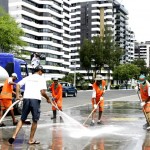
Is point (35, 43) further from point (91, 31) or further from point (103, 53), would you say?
point (91, 31)

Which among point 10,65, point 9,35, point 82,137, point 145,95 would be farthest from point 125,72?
point 82,137

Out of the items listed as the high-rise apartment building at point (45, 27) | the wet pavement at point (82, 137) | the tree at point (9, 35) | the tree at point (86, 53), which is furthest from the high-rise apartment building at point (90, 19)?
the wet pavement at point (82, 137)

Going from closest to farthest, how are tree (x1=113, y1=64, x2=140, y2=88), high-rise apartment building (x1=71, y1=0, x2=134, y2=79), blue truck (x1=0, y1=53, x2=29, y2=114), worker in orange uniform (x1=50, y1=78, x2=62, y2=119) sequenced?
worker in orange uniform (x1=50, y1=78, x2=62, y2=119)
blue truck (x1=0, y1=53, x2=29, y2=114)
tree (x1=113, y1=64, x2=140, y2=88)
high-rise apartment building (x1=71, y1=0, x2=134, y2=79)

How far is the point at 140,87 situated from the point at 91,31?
13744 centimetres

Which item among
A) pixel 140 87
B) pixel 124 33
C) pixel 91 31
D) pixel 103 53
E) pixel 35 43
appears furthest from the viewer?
pixel 124 33

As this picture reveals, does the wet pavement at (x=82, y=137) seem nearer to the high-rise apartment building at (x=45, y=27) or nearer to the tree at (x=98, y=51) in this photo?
the tree at (x=98, y=51)

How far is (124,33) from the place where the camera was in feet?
550

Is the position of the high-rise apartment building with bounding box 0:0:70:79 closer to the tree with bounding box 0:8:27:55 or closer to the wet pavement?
the tree with bounding box 0:8:27:55

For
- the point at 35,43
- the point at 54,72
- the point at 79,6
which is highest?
the point at 79,6

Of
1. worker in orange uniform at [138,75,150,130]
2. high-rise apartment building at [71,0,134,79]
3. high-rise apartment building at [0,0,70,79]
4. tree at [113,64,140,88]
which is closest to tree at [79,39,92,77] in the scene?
high-rise apartment building at [0,0,70,79]

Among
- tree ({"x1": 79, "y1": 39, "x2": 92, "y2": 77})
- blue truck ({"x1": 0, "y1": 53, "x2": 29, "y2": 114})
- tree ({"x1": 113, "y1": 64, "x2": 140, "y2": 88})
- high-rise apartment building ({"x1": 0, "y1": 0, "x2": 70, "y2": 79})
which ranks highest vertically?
high-rise apartment building ({"x1": 0, "y1": 0, "x2": 70, "y2": 79})

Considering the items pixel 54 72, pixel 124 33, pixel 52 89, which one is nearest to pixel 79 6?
pixel 124 33

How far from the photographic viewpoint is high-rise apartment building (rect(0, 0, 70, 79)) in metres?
102

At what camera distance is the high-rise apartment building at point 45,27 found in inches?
4016
